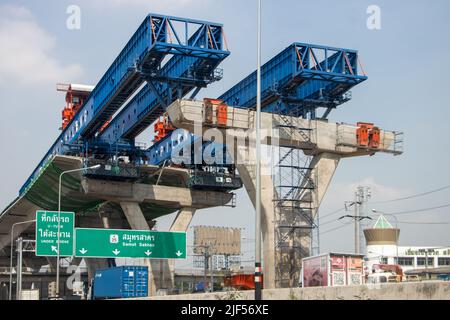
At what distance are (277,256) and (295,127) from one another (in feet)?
29.8

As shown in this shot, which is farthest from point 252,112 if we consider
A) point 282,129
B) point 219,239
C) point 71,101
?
point 219,239

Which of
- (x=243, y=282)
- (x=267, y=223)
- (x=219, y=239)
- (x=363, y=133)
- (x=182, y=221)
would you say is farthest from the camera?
(x=219, y=239)

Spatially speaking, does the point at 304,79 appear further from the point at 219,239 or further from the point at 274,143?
the point at 219,239

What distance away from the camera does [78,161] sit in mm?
66312

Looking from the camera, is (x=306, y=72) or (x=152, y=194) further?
(x=152, y=194)

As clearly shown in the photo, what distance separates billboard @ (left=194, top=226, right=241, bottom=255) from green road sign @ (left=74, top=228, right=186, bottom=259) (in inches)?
2351

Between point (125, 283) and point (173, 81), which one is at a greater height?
point (173, 81)

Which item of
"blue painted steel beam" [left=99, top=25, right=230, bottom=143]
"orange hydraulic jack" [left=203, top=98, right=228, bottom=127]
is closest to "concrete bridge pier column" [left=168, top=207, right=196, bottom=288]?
"blue painted steel beam" [left=99, top=25, right=230, bottom=143]

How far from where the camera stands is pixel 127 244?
51.7 metres

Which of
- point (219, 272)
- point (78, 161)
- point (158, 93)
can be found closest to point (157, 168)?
point (78, 161)

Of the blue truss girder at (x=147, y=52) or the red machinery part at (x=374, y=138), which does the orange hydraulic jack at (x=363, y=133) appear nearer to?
the red machinery part at (x=374, y=138)

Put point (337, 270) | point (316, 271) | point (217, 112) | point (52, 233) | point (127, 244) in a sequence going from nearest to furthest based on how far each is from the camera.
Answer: point (337, 270)
point (316, 271)
point (217, 112)
point (52, 233)
point (127, 244)

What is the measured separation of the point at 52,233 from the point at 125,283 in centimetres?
1005

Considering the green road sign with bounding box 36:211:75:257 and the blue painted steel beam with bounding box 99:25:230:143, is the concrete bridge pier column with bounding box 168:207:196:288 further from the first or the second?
the green road sign with bounding box 36:211:75:257
